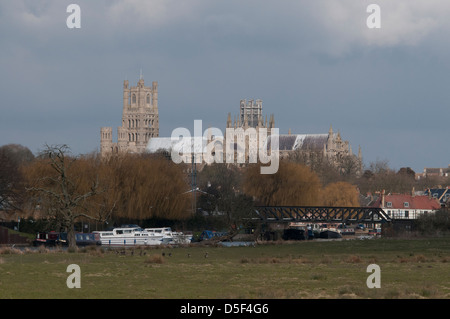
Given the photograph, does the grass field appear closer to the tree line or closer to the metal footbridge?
the tree line

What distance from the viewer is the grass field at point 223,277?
29.5m

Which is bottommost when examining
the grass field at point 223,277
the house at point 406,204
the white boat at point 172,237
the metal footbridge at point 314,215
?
the grass field at point 223,277

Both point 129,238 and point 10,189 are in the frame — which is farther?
point 10,189

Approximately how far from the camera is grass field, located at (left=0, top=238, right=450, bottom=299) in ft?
96.9

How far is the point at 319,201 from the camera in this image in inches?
4636

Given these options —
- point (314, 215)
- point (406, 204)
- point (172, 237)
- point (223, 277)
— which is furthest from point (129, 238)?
point (406, 204)

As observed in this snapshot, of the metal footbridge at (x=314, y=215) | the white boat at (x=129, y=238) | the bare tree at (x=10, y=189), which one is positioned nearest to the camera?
the white boat at (x=129, y=238)

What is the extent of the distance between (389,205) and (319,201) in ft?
70.2

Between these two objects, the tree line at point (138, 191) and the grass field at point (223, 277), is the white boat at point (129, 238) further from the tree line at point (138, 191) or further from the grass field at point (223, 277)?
the grass field at point (223, 277)

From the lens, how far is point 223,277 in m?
35.8

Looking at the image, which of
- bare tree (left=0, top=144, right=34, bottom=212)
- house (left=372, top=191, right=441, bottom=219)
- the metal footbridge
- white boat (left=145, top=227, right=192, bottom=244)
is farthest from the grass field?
house (left=372, top=191, right=441, bottom=219)

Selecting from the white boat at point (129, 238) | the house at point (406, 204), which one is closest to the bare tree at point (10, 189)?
the white boat at point (129, 238)

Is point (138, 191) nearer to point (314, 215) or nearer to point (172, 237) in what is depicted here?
point (172, 237)

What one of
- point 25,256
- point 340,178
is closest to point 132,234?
point 25,256
